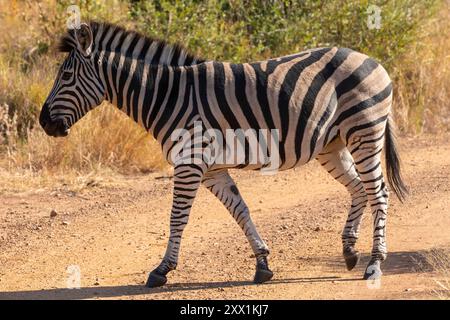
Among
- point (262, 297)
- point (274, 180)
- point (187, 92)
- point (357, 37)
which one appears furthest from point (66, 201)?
point (357, 37)

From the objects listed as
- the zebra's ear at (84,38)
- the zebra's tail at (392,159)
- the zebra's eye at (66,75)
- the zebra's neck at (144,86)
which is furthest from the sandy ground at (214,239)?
the zebra's ear at (84,38)

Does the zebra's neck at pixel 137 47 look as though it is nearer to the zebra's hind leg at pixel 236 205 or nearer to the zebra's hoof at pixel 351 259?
the zebra's hind leg at pixel 236 205

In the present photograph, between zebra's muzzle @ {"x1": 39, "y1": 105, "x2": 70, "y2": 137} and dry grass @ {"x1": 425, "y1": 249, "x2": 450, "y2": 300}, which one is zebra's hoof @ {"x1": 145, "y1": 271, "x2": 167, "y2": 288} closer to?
zebra's muzzle @ {"x1": 39, "y1": 105, "x2": 70, "y2": 137}

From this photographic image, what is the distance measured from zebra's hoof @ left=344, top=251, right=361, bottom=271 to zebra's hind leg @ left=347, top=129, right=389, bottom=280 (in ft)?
0.57

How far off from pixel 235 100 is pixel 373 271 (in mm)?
1684

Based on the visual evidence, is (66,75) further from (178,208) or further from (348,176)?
(348,176)

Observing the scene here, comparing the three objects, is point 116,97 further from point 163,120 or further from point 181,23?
point 181,23

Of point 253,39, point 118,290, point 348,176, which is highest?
point 253,39

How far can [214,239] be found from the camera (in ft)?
27.1

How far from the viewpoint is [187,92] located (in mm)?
7145

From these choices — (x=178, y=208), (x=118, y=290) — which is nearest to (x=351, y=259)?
(x=178, y=208)

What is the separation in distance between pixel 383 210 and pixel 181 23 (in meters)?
5.91

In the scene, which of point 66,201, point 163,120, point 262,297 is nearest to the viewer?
point 262,297

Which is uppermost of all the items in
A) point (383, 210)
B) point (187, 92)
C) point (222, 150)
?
point (187, 92)
